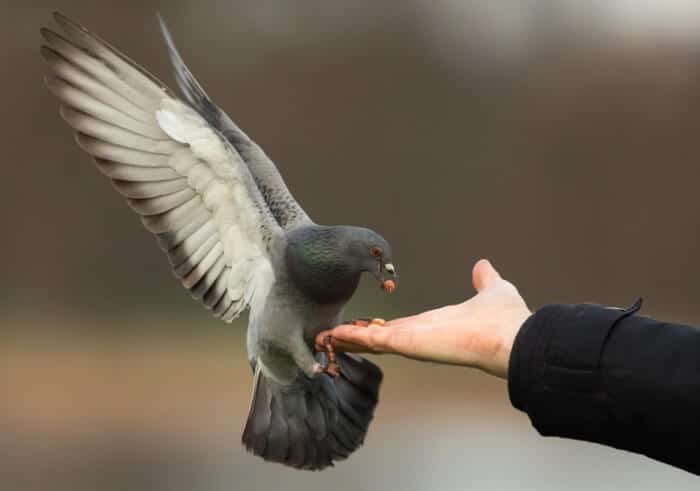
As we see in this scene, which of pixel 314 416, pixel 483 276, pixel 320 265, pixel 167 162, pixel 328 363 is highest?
pixel 167 162

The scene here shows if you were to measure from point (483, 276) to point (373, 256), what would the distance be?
26.6 inches

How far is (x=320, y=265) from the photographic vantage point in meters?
2.75

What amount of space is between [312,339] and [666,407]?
60.1 inches

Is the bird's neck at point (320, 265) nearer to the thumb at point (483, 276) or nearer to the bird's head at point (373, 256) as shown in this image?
the bird's head at point (373, 256)

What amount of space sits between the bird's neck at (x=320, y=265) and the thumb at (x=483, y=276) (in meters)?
0.67

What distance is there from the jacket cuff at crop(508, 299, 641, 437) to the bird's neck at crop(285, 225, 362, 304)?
1211mm

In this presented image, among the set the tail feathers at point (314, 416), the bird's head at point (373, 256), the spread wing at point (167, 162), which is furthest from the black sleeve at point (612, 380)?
the tail feathers at point (314, 416)

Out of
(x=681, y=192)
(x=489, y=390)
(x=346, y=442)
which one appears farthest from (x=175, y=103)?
(x=681, y=192)

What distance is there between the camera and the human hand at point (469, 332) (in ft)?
5.74

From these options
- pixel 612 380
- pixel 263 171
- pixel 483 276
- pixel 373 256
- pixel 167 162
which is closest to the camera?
pixel 612 380

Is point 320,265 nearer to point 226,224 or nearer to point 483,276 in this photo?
point 226,224

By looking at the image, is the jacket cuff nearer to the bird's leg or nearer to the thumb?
the thumb

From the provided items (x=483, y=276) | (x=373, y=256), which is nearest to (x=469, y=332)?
(x=483, y=276)

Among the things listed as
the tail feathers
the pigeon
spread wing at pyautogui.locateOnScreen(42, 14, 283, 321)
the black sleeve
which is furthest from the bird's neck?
the black sleeve
